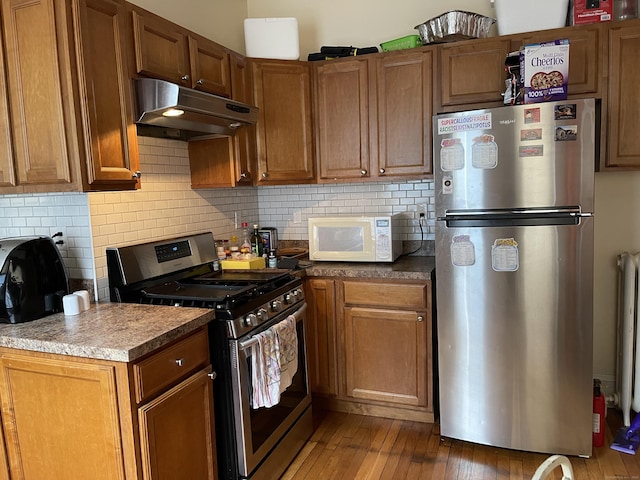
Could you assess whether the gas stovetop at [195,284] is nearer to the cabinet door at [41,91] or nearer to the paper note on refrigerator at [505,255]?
the cabinet door at [41,91]

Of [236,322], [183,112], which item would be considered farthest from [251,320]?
[183,112]

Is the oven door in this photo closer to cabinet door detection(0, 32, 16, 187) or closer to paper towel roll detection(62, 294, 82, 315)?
paper towel roll detection(62, 294, 82, 315)

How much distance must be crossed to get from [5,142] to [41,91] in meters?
0.30

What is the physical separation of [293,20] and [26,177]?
1.89 metres

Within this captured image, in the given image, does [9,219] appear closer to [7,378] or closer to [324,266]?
[7,378]

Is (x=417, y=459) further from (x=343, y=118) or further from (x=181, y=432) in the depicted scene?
(x=343, y=118)

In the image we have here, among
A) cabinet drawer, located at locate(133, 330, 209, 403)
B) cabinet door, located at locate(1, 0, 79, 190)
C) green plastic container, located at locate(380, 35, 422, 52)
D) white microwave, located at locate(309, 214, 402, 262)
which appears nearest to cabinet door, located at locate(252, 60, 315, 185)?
white microwave, located at locate(309, 214, 402, 262)

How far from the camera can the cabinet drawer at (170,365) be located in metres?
1.58

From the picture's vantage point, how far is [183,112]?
7.23 ft

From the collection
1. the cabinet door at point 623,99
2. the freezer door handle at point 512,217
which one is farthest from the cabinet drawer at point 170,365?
the cabinet door at point 623,99

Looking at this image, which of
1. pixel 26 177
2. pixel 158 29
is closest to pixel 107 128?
pixel 26 177

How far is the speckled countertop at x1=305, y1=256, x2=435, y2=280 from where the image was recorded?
2.67 meters

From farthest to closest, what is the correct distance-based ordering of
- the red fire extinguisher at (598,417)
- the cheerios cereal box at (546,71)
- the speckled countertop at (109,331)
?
the red fire extinguisher at (598,417), the cheerios cereal box at (546,71), the speckled countertop at (109,331)

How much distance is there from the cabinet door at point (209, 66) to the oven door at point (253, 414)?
132 centimetres
